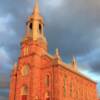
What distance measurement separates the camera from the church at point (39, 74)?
2333 inches

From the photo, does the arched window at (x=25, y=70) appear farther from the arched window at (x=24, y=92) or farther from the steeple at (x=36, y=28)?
the steeple at (x=36, y=28)

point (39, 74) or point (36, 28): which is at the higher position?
point (36, 28)

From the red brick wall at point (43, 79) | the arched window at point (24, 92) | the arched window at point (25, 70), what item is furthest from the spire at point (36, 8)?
the arched window at point (24, 92)

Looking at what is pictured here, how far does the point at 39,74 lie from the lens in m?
61.8

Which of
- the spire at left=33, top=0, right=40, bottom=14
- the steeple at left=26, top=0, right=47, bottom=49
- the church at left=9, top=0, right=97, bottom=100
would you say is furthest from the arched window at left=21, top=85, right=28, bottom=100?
the spire at left=33, top=0, right=40, bottom=14

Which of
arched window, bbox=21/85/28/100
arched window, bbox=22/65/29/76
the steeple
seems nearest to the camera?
arched window, bbox=21/85/28/100

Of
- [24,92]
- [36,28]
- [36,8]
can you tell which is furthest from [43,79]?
[36,8]

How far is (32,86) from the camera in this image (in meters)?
59.6

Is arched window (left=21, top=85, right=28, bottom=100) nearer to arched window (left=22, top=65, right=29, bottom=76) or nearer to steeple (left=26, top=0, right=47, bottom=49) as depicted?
arched window (left=22, top=65, right=29, bottom=76)

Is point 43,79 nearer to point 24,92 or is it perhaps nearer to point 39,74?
point 39,74

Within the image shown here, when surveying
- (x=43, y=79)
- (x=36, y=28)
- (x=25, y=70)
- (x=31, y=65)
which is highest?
(x=36, y=28)

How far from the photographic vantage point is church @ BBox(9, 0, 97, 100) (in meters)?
59.2

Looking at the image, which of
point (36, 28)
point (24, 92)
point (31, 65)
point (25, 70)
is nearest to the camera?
point (31, 65)

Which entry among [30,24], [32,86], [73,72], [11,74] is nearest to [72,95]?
[73,72]
